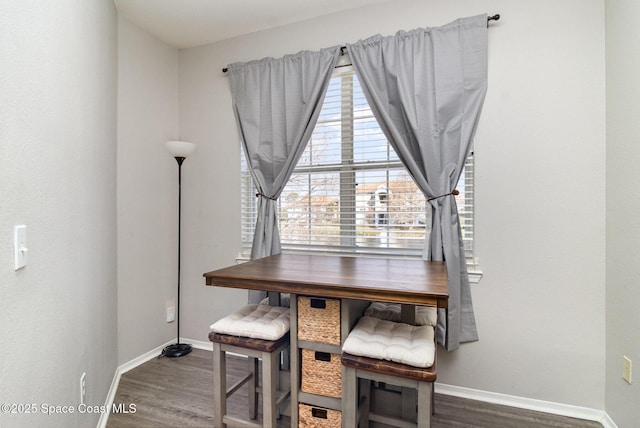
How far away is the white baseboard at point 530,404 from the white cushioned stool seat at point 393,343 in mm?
876

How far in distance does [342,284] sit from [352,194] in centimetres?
120

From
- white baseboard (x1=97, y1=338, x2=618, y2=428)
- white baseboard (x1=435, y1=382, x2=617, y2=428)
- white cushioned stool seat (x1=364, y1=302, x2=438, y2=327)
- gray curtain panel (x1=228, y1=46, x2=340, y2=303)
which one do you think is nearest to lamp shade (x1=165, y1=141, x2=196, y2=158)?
gray curtain panel (x1=228, y1=46, x2=340, y2=303)

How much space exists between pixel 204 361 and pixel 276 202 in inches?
55.8

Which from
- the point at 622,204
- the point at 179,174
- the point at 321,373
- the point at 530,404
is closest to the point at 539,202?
the point at 622,204

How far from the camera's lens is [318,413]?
1.62 meters

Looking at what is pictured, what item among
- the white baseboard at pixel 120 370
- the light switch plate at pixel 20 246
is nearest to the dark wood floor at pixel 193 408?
the white baseboard at pixel 120 370

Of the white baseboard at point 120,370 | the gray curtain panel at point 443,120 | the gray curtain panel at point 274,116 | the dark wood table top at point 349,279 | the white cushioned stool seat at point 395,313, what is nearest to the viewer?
the dark wood table top at point 349,279

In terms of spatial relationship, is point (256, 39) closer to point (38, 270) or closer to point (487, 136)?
point (487, 136)

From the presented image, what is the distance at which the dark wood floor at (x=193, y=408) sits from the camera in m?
1.91

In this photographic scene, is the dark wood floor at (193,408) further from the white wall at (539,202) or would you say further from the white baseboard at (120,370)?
Answer: the white wall at (539,202)

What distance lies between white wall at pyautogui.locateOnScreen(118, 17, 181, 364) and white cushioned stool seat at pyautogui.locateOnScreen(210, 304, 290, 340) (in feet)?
4.23

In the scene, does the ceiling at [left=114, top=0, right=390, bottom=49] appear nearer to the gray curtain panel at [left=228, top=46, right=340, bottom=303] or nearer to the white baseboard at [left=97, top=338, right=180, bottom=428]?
the gray curtain panel at [left=228, top=46, right=340, bottom=303]

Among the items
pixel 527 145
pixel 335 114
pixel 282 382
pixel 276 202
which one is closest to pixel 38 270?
pixel 282 382

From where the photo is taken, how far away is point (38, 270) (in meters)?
1.10
